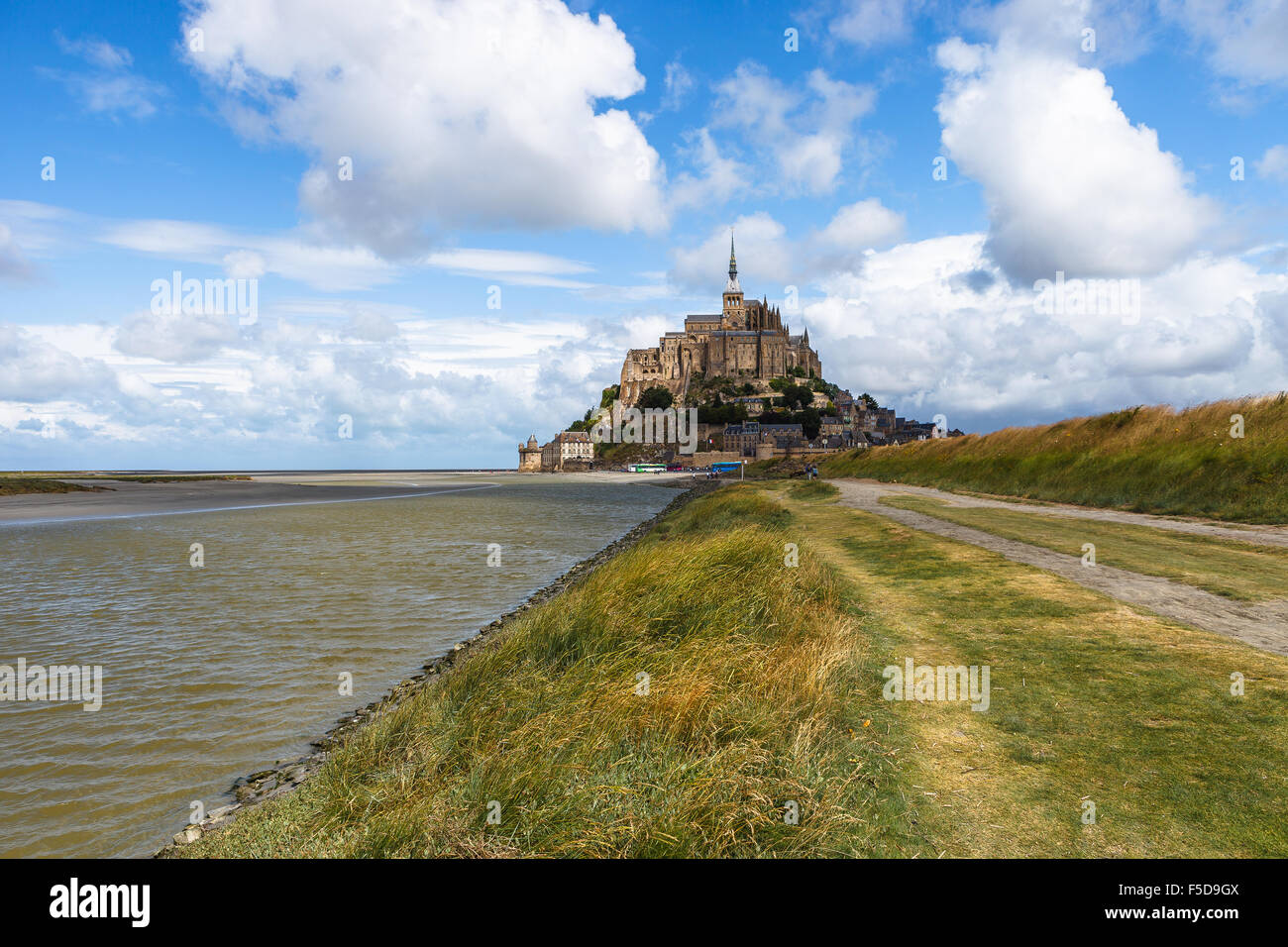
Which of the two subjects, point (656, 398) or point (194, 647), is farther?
point (656, 398)

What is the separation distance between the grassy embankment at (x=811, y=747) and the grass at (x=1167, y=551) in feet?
8.26

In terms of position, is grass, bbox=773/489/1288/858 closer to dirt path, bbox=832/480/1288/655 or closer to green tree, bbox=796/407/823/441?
dirt path, bbox=832/480/1288/655

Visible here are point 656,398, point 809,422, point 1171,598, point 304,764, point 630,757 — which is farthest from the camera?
point 656,398

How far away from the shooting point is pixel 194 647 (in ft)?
40.6

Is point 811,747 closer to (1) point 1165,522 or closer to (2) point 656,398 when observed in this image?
(1) point 1165,522

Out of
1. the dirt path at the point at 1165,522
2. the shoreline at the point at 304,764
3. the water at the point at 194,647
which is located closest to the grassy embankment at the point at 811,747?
the shoreline at the point at 304,764

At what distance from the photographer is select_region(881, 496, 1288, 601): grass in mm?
9703

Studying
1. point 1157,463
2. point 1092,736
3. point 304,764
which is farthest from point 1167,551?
point 304,764

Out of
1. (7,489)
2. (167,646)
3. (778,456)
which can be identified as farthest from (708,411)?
(167,646)

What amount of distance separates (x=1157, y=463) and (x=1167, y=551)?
36.1 ft

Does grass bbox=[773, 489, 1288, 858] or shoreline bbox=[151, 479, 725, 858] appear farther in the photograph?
shoreline bbox=[151, 479, 725, 858]

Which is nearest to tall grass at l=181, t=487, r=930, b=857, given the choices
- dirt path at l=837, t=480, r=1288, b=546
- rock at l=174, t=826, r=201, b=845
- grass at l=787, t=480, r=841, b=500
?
rock at l=174, t=826, r=201, b=845

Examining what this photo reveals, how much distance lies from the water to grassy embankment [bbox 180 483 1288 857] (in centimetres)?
208
